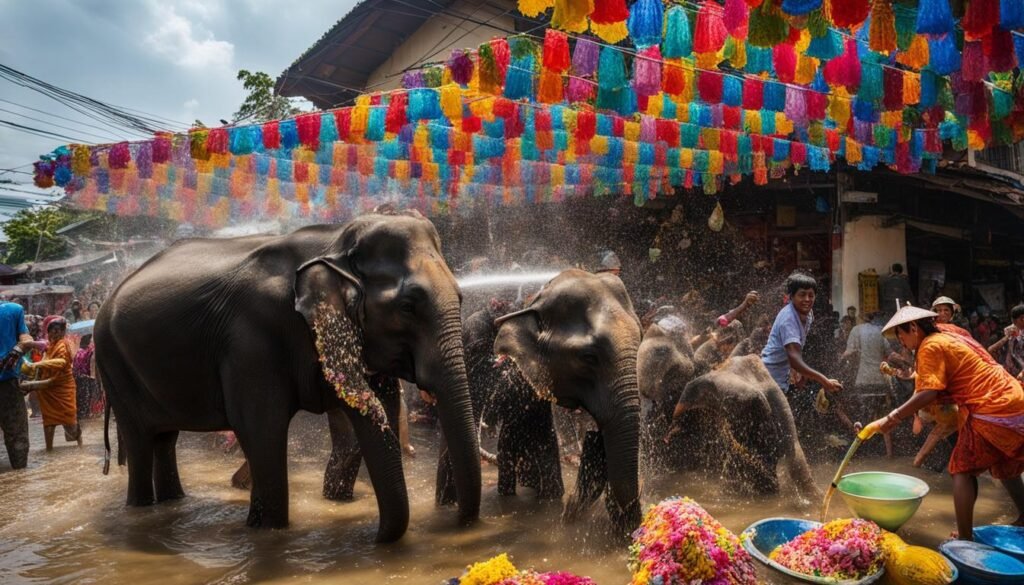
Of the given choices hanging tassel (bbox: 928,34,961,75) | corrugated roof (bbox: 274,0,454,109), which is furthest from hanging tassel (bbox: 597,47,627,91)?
corrugated roof (bbox: 274,0,454,109)

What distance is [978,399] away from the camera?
4582mm

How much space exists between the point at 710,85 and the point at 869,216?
7.53 meters

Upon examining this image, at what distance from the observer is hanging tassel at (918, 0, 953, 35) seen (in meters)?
5.41

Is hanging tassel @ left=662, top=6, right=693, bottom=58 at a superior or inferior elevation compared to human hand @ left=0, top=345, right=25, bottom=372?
superior

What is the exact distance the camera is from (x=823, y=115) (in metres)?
8.88

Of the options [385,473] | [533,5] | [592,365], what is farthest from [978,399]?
[533,5]

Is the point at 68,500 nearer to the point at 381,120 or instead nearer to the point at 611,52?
the point at 381,120

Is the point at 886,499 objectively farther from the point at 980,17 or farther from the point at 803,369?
the point at 980,17

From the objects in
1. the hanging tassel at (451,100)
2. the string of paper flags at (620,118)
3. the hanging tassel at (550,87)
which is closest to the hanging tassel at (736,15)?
the string of paper flags at (620,118)

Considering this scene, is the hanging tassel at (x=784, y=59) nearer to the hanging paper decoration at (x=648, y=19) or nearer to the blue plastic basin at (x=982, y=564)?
the hanging paper decoration at (x=648, y=19)

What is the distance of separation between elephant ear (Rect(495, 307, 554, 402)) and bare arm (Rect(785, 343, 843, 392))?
8.91 feet

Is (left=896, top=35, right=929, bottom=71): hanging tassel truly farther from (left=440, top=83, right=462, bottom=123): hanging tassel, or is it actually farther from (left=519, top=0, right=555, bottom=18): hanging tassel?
(left=440, top=83, right=462, bottom=123): hanging tassel

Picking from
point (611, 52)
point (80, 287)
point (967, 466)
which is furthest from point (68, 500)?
point (80, 287)

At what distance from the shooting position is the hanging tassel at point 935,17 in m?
5.41
